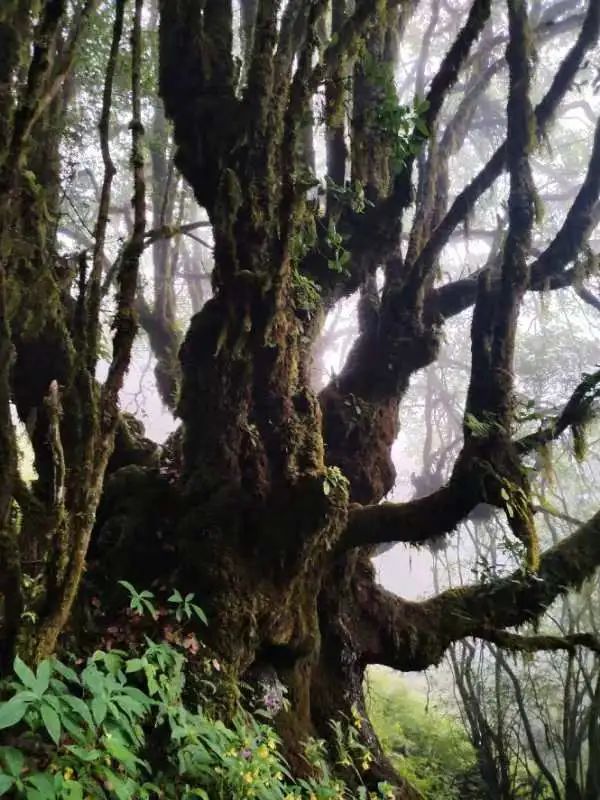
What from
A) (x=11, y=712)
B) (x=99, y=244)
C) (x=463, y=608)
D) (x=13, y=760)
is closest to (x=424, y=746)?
(x=463, y=608)

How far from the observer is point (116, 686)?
208cm

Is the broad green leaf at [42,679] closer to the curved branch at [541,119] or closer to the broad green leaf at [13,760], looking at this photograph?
the broad green leaf at [13,760]

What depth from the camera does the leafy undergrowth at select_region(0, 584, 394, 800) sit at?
174 cm

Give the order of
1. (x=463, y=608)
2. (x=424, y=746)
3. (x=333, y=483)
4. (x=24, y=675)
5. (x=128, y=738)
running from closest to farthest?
(x=24, y=675) → (x=128, y=738) → (x=333, y=483) → (x=463, y=608) → (x=424, y=746)

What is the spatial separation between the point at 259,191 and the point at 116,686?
304cm

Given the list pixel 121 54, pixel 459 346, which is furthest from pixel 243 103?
pixel 459 346

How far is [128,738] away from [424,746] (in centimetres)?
835

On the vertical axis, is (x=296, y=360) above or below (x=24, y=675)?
above

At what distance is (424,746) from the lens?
912 centimetres

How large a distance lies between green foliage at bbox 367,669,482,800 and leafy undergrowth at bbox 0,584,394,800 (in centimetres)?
407

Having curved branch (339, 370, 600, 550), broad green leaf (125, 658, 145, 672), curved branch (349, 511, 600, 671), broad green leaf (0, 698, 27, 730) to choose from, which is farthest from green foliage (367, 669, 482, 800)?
broad green leaf (0, 698, 27, 730)

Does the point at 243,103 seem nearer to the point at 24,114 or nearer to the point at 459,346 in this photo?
the point at 24,114

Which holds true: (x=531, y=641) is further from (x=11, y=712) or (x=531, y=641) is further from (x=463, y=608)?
(x=11, y=712)

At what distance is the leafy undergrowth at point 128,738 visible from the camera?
5.72ft
